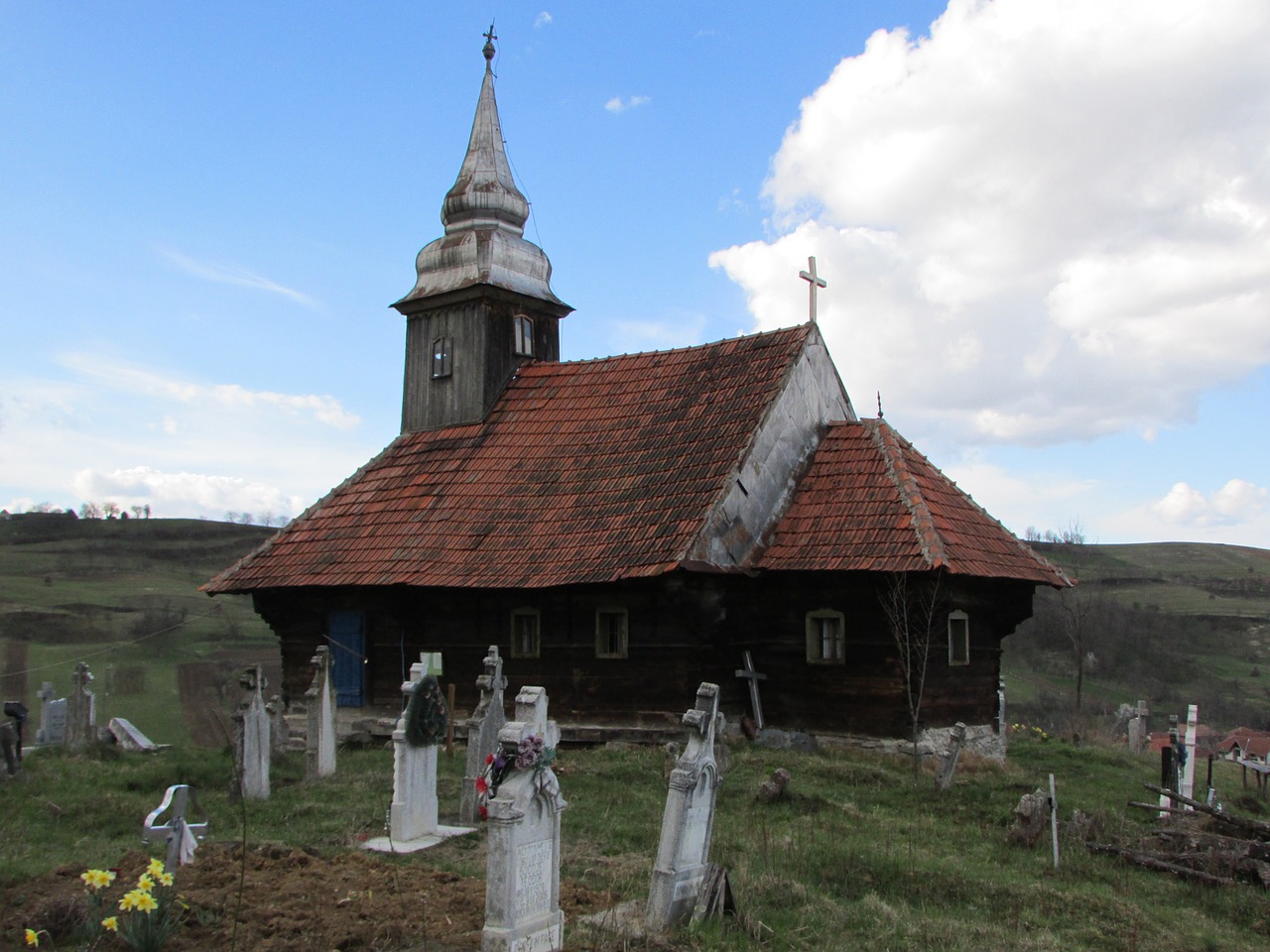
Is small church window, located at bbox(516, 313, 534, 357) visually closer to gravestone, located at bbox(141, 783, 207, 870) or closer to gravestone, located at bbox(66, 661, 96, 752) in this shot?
gravestone, located at bbox(66, 661, 96, 752)

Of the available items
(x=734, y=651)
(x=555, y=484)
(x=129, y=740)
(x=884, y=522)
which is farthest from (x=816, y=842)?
(x=129, y=740)

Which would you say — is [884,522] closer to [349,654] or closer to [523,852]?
[349,654]

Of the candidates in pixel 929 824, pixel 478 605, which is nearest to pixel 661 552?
pixel 478 605

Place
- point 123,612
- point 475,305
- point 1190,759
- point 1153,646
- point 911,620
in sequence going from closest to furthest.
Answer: point 1190,759
point 911,620
point 475,305
point 123,612
point 1153,646

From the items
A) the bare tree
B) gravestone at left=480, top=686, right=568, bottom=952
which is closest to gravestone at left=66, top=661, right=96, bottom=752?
the bare tree

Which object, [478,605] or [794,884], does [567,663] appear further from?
[794,884]

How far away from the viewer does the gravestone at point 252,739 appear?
43.0 feet

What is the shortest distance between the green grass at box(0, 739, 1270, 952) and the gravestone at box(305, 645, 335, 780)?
0.28m

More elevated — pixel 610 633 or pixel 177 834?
pixel 610 633

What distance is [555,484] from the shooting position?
18.5 m

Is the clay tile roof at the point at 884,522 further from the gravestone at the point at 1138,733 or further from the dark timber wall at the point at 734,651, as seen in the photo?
the gravestone at the point at 1138,733

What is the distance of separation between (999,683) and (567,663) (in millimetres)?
6993

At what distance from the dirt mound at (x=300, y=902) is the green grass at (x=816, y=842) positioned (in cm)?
64

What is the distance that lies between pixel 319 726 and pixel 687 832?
25.6ft
